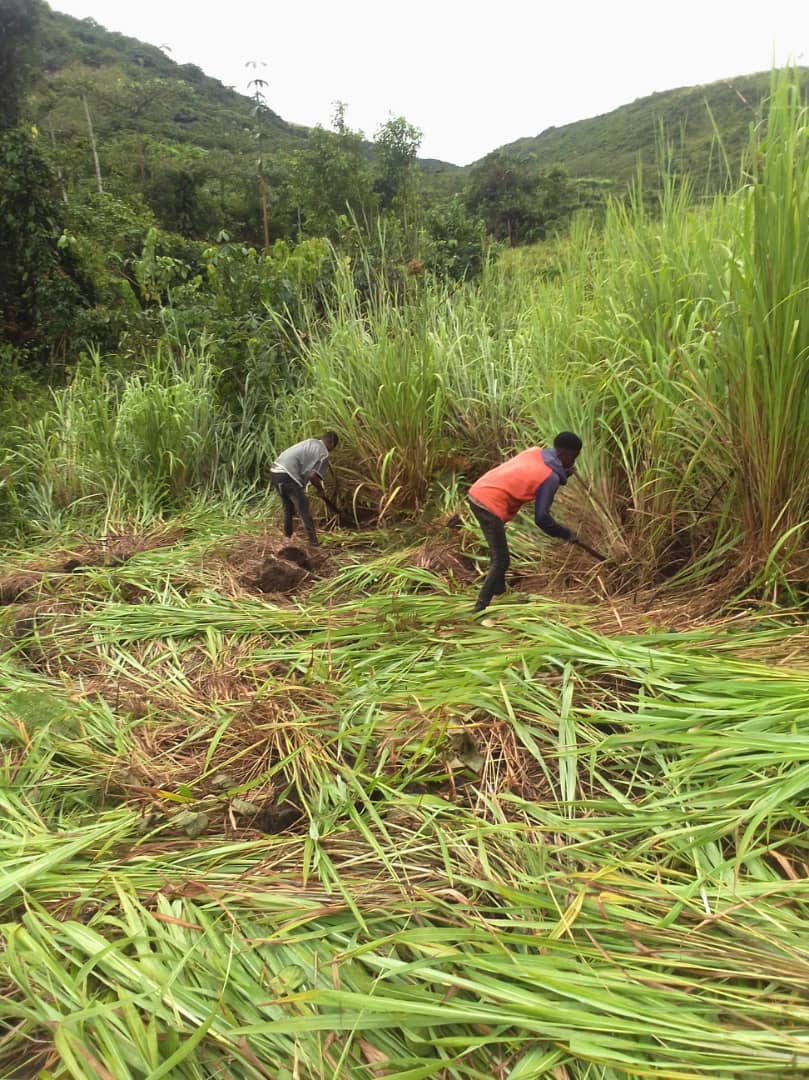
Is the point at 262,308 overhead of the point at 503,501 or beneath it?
overhead

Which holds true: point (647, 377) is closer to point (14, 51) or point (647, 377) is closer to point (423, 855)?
point (423, 855)

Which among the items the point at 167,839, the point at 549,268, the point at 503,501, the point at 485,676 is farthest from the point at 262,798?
the point at 549,268

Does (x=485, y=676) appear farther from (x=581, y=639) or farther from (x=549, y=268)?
(x=549, y=268)

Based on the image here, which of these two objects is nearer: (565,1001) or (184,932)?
(565,1001)

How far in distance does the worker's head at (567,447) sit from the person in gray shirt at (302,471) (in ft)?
5.08

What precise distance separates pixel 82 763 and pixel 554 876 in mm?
1299

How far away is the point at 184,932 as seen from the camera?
111 centimetres

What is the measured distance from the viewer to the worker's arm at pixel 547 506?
2.23 metres

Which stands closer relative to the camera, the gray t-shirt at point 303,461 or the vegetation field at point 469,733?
the vegetation field at point 469,733

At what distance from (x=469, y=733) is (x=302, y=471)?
7.16 ft

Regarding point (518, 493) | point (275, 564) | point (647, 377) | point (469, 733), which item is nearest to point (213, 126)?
point (275, 564)

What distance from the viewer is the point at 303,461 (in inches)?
133

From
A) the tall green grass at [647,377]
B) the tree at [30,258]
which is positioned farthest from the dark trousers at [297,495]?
the tree at [30,258]

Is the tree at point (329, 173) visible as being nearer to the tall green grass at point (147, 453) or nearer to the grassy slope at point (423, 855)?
the tall green grass at point (147, 453)
